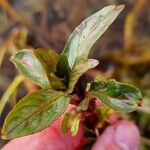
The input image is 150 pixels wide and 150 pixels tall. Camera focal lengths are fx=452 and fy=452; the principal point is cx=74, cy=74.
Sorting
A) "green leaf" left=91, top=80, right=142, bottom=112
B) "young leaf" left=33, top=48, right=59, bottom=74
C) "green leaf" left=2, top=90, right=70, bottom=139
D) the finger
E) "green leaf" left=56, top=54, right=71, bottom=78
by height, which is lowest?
the finger

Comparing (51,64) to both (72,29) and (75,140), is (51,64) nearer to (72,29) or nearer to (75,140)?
(75,140)

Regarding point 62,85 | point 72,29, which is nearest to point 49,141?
point 62,85

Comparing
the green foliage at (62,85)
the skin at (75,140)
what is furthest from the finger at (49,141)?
the green foliage at (62,85)

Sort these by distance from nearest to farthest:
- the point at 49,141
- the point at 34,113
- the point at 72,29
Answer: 1. the point at 34,113
2. the point at 49,141
3. the point at 72,29

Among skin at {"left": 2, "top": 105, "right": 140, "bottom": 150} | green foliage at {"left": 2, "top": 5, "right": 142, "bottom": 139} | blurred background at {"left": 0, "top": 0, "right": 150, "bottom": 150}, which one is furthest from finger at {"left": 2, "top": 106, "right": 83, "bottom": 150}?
blurred background at {"left": 0, "top": 0, "right": 150, "bottom": 150}

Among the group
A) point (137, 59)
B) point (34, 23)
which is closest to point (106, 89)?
point (137, 59)

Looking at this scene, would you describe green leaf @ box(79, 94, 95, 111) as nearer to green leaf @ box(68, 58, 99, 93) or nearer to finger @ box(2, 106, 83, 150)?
green leaf @ box(68, 58, 99, 93)
